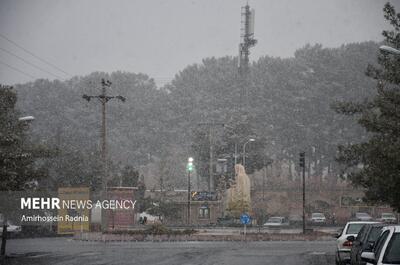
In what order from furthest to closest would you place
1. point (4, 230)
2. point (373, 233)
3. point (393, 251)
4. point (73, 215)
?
point (73, 215)
point (4, 230)
point (373, 233)
point (393, 251)

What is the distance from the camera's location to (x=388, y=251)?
1233cm

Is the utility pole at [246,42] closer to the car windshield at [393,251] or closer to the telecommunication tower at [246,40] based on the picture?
the telecommunication tower at [246,40]

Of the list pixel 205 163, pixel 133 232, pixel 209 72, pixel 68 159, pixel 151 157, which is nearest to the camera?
pixel 133 232

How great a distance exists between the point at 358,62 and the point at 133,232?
80762 millimetres

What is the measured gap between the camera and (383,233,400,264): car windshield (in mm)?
12070

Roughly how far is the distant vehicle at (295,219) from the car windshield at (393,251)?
62013 mm

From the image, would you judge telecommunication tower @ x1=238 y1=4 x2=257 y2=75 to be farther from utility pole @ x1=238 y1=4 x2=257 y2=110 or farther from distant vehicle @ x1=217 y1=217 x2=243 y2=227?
distant vehicle @ x1=217 y1=217 x2=243 y2=227

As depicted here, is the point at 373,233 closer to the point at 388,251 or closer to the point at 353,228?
the point at 388,251

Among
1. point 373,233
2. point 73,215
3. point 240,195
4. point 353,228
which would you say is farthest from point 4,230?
point 240,195

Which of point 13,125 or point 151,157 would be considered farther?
point 151,157

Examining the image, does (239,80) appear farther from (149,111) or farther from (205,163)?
(205,163)

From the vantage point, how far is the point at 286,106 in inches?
4643

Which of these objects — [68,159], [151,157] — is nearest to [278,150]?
[151,157]

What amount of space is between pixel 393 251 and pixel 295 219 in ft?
222
